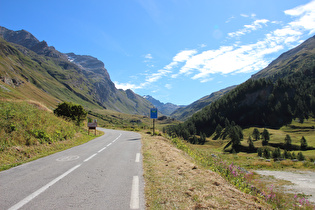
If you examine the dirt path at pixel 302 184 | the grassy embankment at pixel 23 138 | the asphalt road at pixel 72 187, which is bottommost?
the dirt path at pixel 302 184

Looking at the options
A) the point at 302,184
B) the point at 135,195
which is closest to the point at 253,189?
the point at 135,195

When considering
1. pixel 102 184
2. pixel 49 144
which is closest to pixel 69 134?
pixel 49 144

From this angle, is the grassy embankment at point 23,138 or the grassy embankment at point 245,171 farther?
the grassy embankment at point 23,138

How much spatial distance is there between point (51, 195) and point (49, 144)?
12507mm

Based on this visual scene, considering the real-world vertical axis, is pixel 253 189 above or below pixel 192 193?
below

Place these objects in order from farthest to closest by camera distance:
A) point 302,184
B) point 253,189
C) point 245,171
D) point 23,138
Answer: point 302,184 → point 245,171 → point 23,138 → point 253,189

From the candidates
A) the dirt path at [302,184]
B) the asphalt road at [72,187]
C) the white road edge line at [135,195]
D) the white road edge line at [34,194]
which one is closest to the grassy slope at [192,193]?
the white road edge line at [135,195]

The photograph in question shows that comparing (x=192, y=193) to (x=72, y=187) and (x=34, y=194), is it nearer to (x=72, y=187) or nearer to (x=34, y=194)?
(x=72, y=187)

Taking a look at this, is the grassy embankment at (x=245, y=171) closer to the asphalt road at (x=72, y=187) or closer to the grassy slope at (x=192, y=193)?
the grassy slope at (x=192, y=193)

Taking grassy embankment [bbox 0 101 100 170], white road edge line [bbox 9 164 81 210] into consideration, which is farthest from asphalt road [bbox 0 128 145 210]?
grassy embankment [bbox 0 101 100 170]

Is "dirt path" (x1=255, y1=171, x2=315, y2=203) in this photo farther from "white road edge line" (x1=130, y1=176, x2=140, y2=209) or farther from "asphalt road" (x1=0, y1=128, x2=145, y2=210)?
"asphalt road" (x1=0, y1=128, x2=145, y2=210)

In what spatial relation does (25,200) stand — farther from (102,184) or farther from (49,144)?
(49,144)

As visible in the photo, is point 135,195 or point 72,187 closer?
point 135,195

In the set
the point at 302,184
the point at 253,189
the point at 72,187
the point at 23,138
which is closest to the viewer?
the point at 72,187
